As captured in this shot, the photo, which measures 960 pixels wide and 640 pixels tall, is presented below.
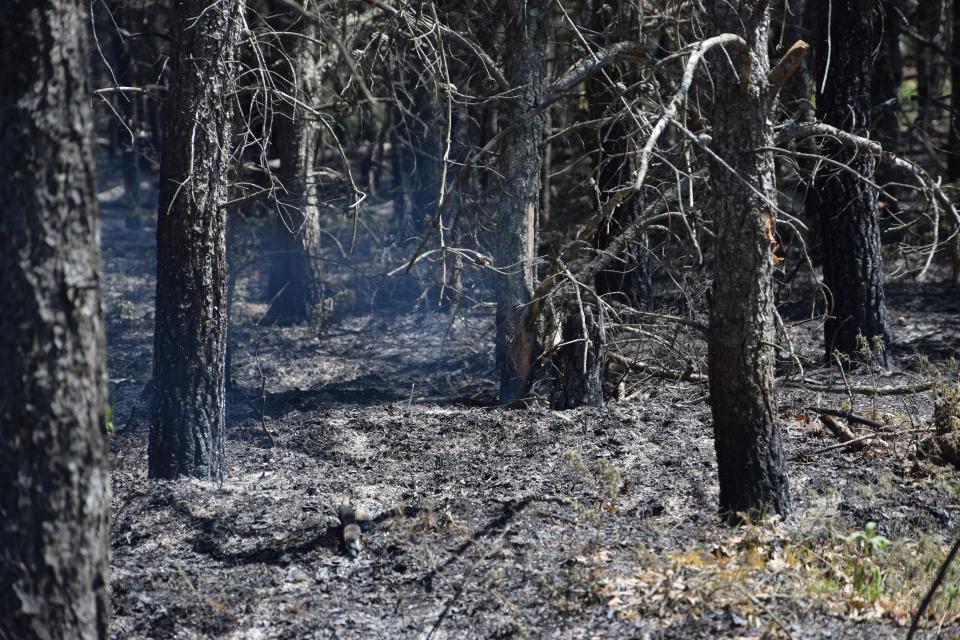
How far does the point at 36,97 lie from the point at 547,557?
3.70 meters

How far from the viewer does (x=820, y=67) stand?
1011 centimetres

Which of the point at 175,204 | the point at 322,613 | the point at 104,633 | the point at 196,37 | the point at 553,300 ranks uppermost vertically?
the point at 196,37

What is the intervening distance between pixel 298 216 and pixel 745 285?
8937 mm

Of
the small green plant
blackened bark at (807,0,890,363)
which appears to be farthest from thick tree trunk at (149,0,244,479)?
blackened bark at (807,0,890,363)

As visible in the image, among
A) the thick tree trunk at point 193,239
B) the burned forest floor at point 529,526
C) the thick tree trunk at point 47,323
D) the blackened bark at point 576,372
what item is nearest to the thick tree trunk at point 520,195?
the blackened bark at point 576,372

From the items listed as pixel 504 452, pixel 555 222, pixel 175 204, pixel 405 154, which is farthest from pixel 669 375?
pixel 405 154

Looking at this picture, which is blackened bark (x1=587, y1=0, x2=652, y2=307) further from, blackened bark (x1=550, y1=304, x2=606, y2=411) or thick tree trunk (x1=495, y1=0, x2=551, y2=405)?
blackened bark (x1=550, y1=304, x2=606, y2=411)

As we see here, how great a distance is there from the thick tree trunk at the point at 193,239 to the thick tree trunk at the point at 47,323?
9.84ft

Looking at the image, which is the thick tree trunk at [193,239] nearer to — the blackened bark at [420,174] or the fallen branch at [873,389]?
the fallen branch at [873,389]

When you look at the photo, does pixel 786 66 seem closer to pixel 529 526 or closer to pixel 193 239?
pixel 529 526

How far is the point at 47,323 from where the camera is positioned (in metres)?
3.40

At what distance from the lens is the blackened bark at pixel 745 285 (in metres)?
5.43

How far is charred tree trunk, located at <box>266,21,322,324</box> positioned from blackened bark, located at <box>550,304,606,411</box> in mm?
4310

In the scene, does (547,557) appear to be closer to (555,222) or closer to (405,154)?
(555,222)
